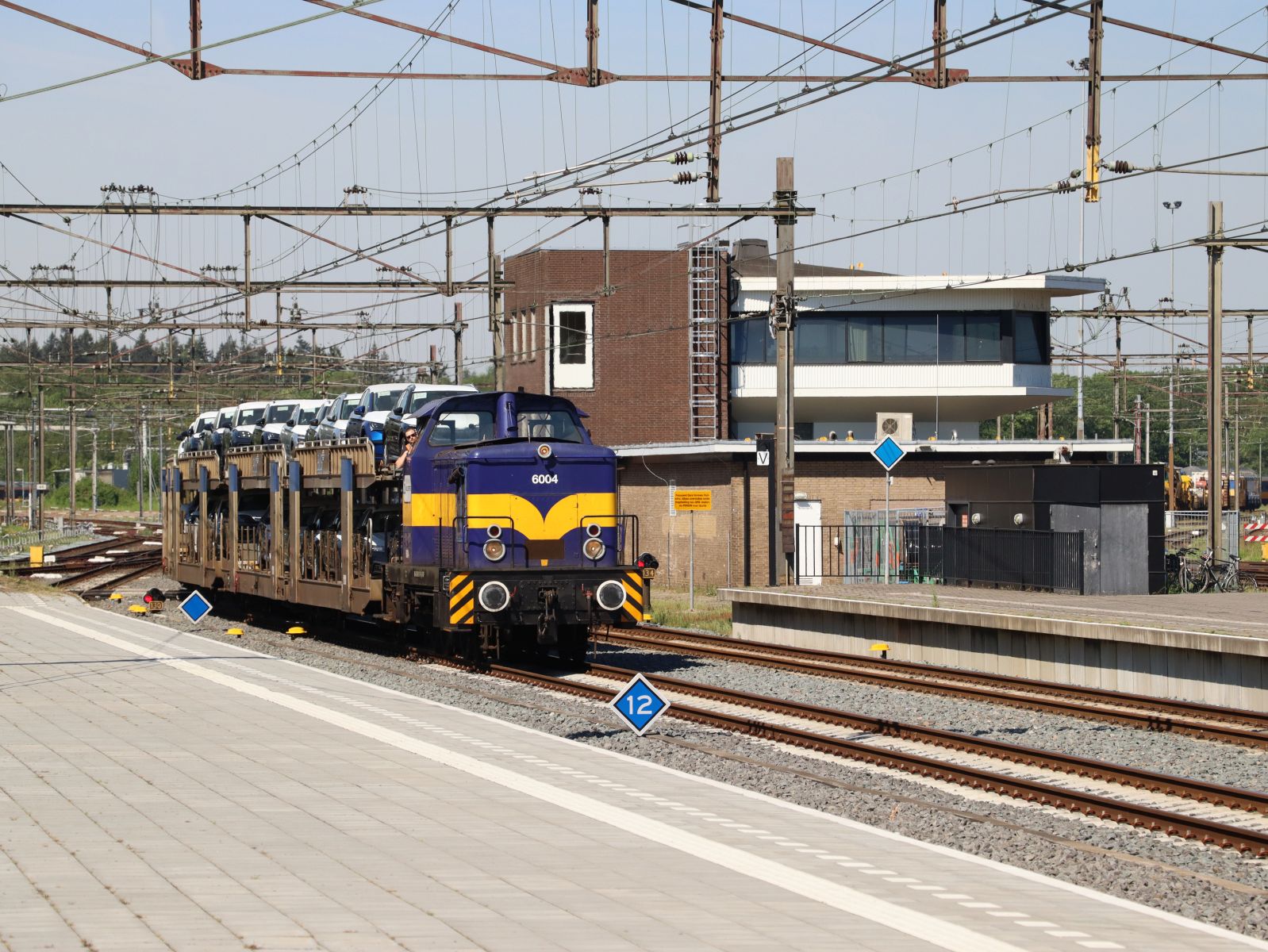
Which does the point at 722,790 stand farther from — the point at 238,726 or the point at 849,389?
the point at 849,389

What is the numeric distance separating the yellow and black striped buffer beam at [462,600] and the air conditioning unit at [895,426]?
86.4 feet

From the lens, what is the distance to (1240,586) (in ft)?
106

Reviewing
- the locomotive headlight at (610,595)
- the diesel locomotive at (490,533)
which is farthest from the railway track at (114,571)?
the locomotive headlight at (610,595)

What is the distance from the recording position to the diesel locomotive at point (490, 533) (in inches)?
794

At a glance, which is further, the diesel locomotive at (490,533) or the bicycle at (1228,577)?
the bicycle at (1228,577)

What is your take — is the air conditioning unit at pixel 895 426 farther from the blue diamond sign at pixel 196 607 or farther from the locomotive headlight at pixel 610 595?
the locomotive headlight at pixel 610 595

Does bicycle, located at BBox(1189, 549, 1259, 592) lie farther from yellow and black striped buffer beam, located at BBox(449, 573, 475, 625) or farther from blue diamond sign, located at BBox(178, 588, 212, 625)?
blue diamond sign, located at BBox(178, 588, 212, 625)

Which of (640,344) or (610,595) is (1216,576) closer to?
(610,595)

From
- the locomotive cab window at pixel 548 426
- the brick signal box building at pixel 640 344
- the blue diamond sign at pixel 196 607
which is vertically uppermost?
the brick signal box building at pixel 640 344

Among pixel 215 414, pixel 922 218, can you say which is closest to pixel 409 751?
pixel 922 218

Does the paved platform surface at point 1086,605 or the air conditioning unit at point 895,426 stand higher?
the air conditioning unit at point 895,426

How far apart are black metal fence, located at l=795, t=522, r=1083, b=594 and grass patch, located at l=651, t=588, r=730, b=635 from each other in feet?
6.45

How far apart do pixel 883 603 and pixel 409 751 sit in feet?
42.8

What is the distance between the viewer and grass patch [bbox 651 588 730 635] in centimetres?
2992
